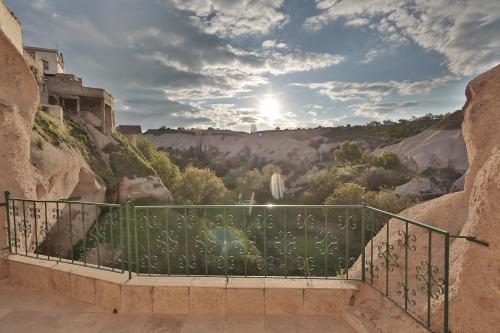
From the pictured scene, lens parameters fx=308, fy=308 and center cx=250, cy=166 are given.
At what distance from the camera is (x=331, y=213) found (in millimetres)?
28547

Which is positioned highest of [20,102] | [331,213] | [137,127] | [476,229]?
[137,127]

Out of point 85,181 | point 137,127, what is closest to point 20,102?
point 85,181

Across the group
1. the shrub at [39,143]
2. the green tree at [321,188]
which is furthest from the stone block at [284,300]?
the green tree at [321,188]

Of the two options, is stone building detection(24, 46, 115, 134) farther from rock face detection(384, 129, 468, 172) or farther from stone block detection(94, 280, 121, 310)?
rock face detection(384, 129, 468, 172)

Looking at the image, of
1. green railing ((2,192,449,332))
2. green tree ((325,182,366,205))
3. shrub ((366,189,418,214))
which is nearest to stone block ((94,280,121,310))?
green railing ((2,192,449,332))

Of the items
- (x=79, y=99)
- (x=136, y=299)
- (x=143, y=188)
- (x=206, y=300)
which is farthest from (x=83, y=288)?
(x=79, y=99)

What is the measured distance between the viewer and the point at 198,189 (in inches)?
1284

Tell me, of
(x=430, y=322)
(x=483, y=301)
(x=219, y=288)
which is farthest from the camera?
(x=219, y=288)

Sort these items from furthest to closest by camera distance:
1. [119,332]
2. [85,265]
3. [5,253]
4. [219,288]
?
1. [5,253]
2. [85,265]
3. [219,288]
4. [119,332]

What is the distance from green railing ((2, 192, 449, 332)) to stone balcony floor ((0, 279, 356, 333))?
2.03 feet

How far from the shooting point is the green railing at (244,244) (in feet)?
13.4

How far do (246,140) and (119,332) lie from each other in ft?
287

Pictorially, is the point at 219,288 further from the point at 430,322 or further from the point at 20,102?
the point at 20,102

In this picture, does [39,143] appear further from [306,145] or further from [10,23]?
[306,145]
